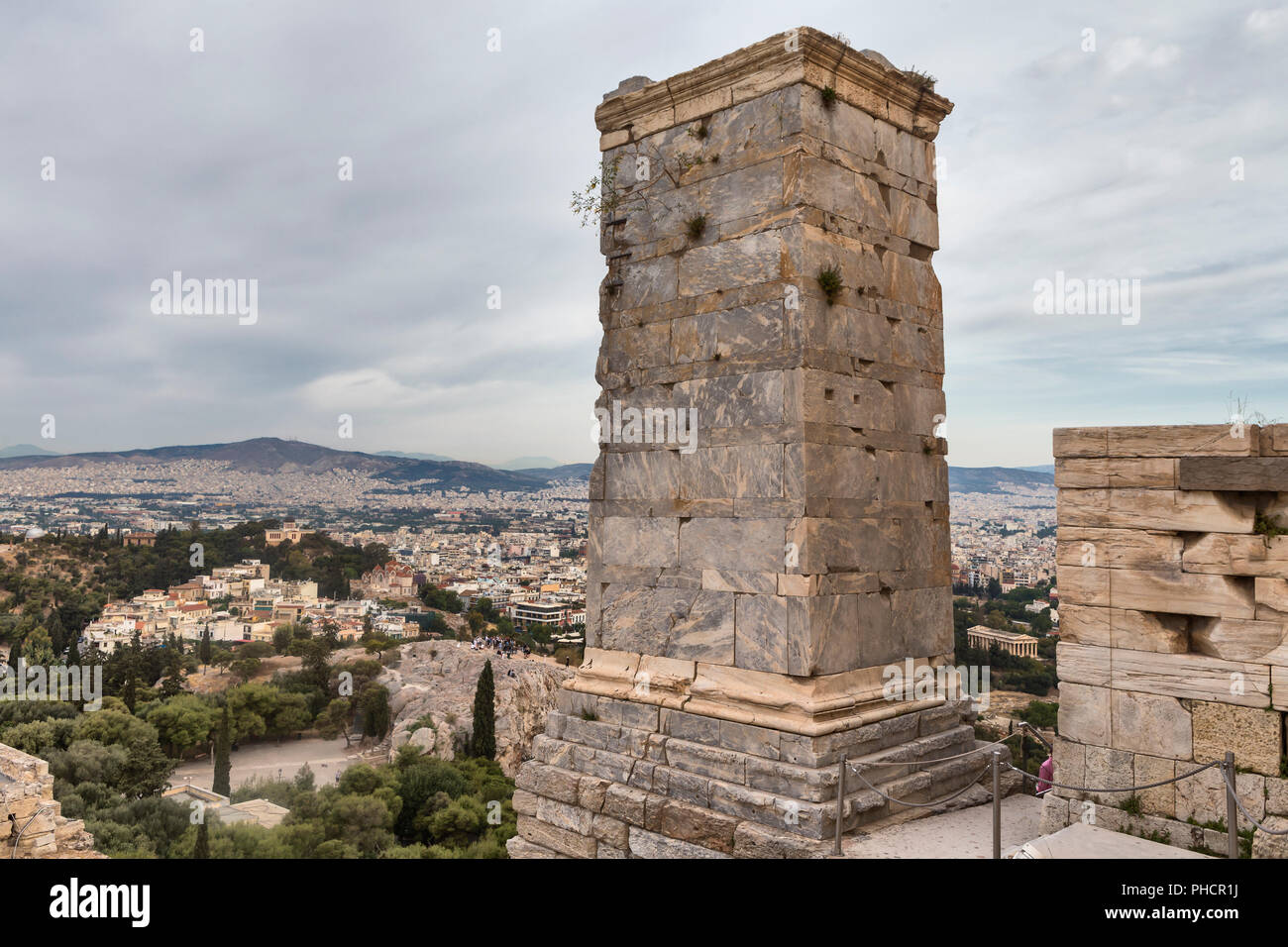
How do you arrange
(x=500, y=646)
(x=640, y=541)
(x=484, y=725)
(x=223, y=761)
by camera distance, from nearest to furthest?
1. (x=640, y=541)
2. (x=223, y=761)
3. (x=484, y=725)
4. (x=500, y=646)

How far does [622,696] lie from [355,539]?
75949mm

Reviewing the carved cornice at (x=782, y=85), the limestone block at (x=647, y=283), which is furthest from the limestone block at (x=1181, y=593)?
the carved cornice at (x=782, y=85)

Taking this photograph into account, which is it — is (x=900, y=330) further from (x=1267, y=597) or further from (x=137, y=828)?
(x=137, y=828)

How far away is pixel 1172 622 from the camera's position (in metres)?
4.82

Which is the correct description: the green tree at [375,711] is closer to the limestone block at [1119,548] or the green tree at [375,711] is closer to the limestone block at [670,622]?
the limestone block at [670,622]

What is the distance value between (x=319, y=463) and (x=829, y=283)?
9279 cm

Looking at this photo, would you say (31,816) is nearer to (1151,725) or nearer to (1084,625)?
(1084,625)

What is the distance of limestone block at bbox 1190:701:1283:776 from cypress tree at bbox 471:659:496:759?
34.1m

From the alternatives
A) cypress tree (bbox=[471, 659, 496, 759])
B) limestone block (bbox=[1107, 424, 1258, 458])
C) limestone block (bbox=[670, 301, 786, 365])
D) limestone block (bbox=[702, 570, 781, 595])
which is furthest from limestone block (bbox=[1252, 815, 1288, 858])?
cypress tree (bbox=[471, 659, 496, 759])

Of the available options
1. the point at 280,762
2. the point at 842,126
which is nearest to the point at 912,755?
the point at 842,126

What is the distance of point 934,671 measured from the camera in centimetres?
643

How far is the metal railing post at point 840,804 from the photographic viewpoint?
16.2 ft

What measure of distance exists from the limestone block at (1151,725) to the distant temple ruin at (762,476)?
143 centimetres
